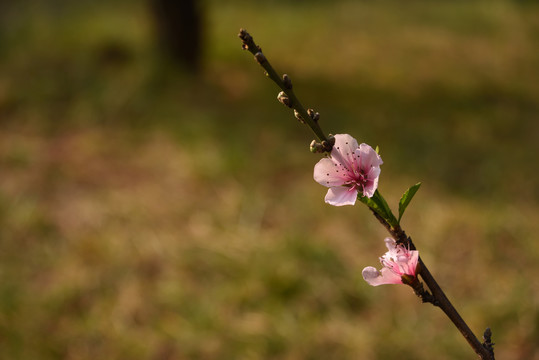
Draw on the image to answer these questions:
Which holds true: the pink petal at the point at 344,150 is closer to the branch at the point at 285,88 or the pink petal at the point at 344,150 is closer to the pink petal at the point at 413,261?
the branch at the point at 285,88

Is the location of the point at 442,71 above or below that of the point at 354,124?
above

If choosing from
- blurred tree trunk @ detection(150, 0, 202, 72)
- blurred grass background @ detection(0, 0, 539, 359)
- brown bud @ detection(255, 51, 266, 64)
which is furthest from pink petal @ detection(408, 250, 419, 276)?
blurred tree trunk @ detection(150, 0, 202, 72)

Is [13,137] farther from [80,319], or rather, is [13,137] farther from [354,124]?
[354,124]

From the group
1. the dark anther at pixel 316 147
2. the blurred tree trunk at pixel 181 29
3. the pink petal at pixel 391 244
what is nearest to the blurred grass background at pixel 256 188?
the blurred tree trunk at pixel 181 29

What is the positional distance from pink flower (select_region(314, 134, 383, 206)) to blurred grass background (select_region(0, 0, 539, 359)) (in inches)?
57.4

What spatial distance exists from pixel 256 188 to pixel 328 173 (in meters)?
2.42

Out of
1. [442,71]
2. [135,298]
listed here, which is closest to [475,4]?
[442,71]

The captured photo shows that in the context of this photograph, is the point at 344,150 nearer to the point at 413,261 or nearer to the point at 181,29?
the point at 413,261

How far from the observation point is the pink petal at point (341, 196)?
28.3 inches

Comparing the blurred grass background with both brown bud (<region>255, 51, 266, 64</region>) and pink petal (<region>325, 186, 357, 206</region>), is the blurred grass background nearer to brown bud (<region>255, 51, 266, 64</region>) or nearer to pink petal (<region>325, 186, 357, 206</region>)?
pink petal (<region>325, 186, 357, 206</region>)

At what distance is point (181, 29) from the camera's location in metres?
4.37

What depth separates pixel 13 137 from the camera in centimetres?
382

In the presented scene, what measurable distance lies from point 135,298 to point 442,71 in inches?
122

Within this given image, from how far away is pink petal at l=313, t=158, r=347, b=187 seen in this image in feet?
2.44
